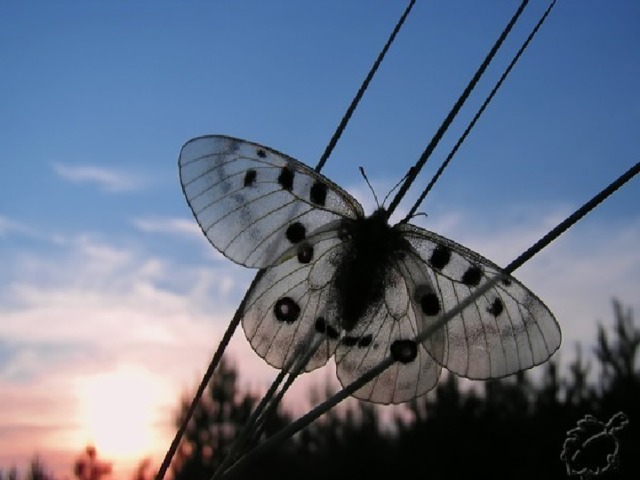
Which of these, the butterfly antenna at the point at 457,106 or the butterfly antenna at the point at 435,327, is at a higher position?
the butterfly antenna at the point at 457,106

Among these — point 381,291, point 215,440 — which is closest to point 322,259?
point 381,291

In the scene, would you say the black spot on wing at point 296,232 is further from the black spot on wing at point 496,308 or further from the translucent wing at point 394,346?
the black spot on wing at point 496,308

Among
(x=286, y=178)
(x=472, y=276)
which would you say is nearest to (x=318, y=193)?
(x=286, y=178)

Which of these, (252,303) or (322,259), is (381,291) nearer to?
(322,259)

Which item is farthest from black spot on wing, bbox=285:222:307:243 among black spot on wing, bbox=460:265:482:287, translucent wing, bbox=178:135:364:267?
black spot on wing, bbox=460:265:482:287

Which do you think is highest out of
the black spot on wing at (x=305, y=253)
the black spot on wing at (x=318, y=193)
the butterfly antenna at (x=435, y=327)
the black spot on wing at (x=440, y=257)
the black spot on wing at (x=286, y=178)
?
the black spot on wing at (x=286, y=178)

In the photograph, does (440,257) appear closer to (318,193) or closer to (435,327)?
(318,193)

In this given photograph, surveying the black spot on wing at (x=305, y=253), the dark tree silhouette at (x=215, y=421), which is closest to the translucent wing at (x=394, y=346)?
the black spot on wing at (x=305, y=253)
